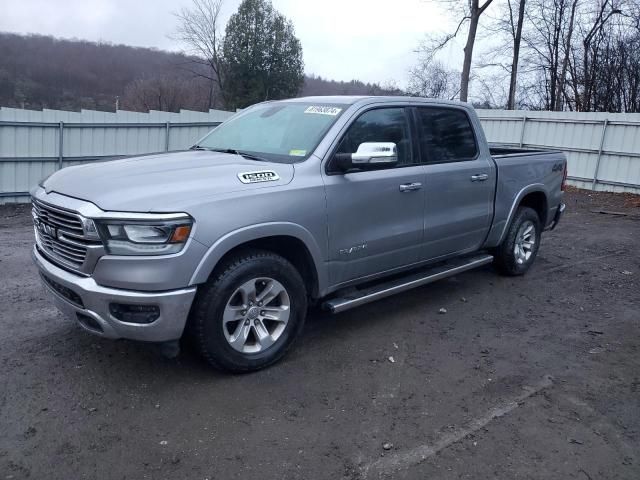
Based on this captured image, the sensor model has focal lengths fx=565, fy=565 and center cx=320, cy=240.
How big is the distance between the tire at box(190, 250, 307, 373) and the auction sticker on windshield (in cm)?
130

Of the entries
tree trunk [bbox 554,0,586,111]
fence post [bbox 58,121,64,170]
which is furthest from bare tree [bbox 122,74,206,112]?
fence post [bbox 58,121,64,170]

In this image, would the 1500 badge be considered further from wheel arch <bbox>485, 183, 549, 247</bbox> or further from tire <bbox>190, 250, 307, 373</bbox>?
wheel arch <bbox>485, 183, 549, 247</bbox>

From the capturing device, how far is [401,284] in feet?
15.8

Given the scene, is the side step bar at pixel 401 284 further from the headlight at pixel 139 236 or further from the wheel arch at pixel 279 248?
the headlight at pixel 139 236

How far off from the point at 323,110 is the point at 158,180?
5.20 feet

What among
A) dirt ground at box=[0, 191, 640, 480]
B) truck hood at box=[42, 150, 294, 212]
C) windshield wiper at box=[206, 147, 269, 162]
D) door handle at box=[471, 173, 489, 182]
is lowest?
dirt ground at box=[0, 191, 640, 480]

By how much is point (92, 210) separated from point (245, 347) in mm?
1346

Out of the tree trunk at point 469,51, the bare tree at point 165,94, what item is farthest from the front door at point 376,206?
the bare tree at point 165,94

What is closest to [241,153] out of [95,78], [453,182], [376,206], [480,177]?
[376,206]

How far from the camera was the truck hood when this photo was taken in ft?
10.9

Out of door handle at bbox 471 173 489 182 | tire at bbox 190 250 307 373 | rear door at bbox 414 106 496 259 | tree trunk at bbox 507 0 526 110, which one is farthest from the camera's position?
tree trunk at bbox 507 0 526 110

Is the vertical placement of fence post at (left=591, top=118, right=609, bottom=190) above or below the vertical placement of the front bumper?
above

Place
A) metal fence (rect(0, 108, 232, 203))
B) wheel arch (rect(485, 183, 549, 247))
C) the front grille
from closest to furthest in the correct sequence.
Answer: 1. the front grille
2. wheel arch (rect(485, 183, 549, 247))
3. metal fence (rect(0, 108, 232, 203))

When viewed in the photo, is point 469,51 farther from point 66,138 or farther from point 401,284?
point 401,284
